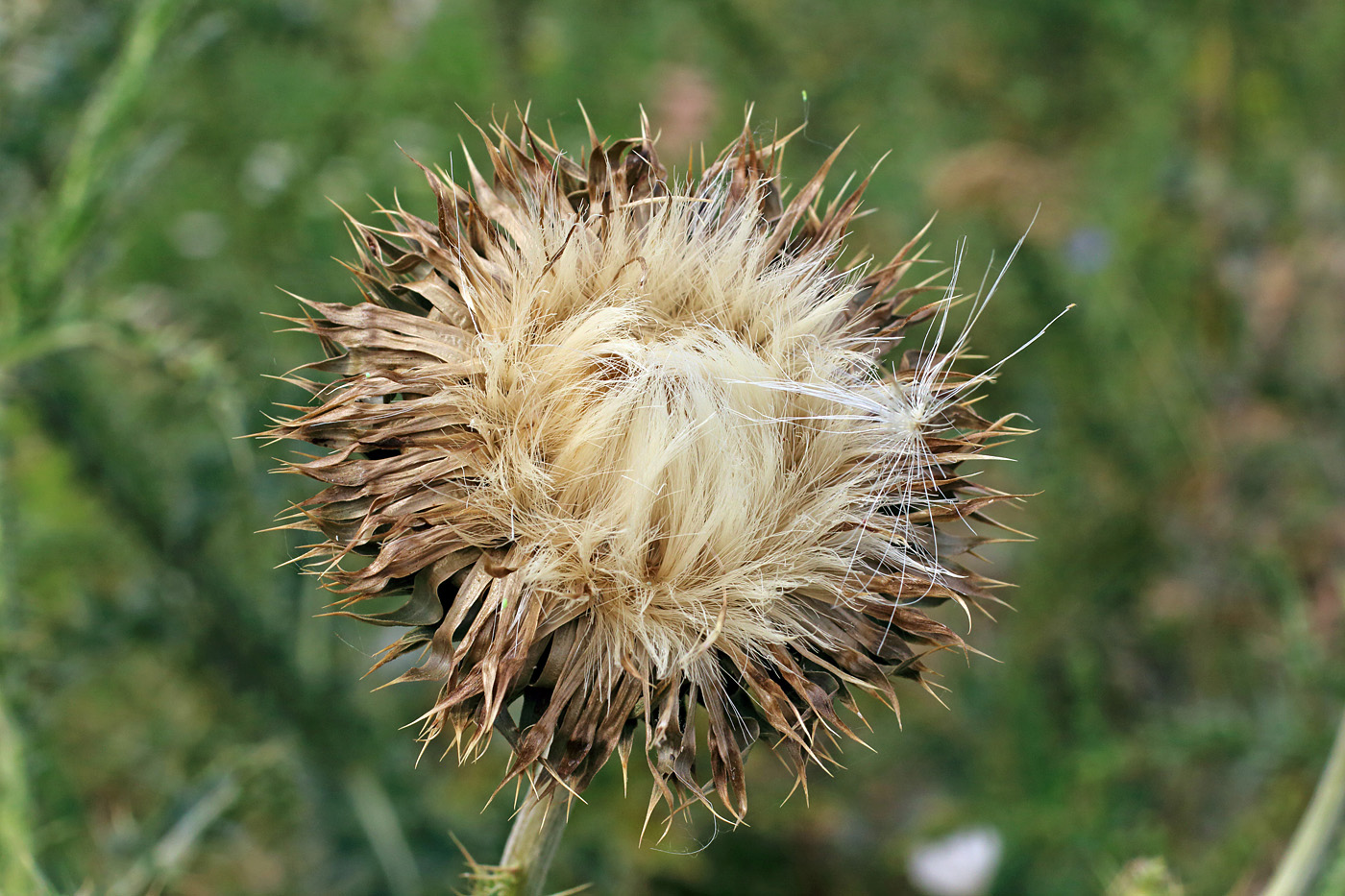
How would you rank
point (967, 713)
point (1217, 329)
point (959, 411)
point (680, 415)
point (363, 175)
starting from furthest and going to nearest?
point (1217, 329), point (967, 713), point (363, 175), point (959, 411), point (680, 415)

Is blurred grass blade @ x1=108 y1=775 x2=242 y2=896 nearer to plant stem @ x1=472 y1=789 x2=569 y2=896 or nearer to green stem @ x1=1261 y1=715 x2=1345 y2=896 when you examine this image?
plant stem @ x1=472 y1=789 x2=569 y2=896

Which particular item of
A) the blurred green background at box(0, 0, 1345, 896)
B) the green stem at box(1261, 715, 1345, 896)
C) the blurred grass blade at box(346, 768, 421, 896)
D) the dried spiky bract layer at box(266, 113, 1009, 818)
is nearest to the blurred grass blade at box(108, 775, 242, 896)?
the blurred green background at box(0, 0, 1345, 896)

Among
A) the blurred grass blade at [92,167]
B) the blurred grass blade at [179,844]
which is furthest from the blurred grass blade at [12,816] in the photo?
the blurred grass blade at [92,167]

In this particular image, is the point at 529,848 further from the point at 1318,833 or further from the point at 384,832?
the point at 384,832

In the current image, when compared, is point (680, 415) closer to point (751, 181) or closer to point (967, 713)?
point (751, 181)

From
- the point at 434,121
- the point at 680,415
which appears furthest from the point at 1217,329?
the point at 680,415
